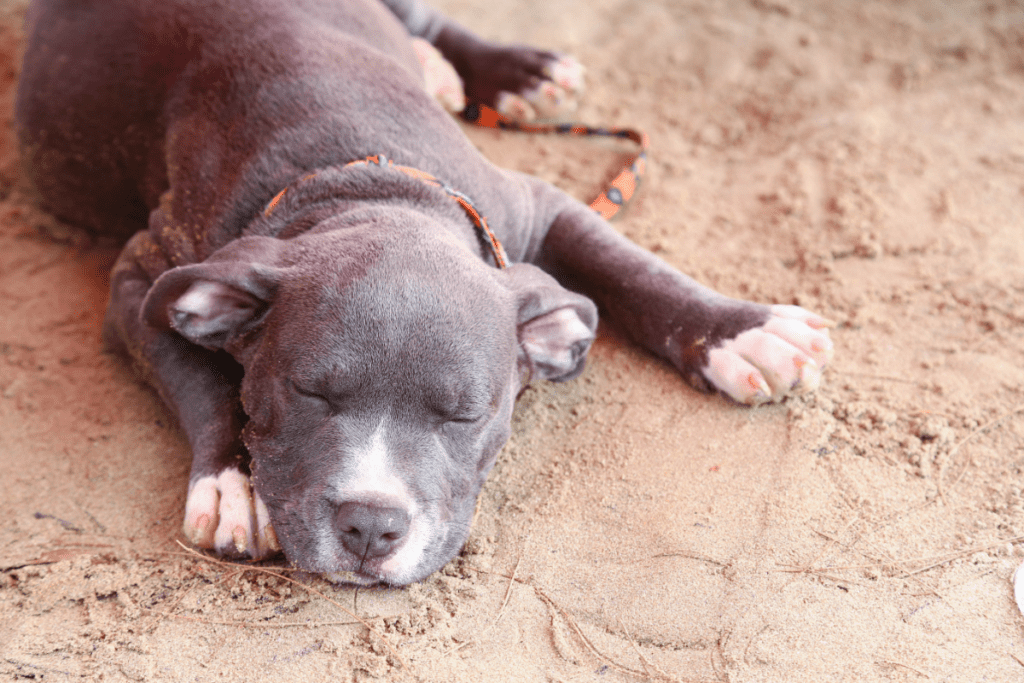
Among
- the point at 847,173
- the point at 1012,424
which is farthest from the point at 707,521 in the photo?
the point at 847,173

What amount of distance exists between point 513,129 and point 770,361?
2225 millimetres

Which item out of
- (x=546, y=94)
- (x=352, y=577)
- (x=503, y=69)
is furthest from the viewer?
(x=503, y=69)

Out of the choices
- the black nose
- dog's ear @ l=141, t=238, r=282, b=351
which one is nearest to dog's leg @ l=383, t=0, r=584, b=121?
dog's ear @ l=141, t=238, r=282, b=351

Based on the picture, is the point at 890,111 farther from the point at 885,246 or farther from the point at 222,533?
the point at 222,533

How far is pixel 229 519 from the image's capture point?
8.15 ft

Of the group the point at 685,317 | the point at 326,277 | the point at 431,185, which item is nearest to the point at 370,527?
the point at 326,277

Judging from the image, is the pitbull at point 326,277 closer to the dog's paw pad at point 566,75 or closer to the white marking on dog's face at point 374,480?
the white marking on dog's face at point 374,480

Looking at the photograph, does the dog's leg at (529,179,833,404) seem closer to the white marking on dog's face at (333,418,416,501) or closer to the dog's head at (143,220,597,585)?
the dog's head at (143,220,597,585)

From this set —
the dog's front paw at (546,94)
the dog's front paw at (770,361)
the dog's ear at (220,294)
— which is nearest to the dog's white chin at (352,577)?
the dog's ear at (220,294)

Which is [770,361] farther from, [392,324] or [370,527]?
[370,527]

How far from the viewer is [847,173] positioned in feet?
13.8

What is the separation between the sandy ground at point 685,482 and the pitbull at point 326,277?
6.8 inches

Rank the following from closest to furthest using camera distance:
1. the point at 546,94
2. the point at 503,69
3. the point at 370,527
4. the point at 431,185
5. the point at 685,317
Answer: the point at 370,527, the point at 431,185, the point at 685,317, the point at 546,94, the point at 503,69

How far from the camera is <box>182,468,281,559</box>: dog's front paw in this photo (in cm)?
247
